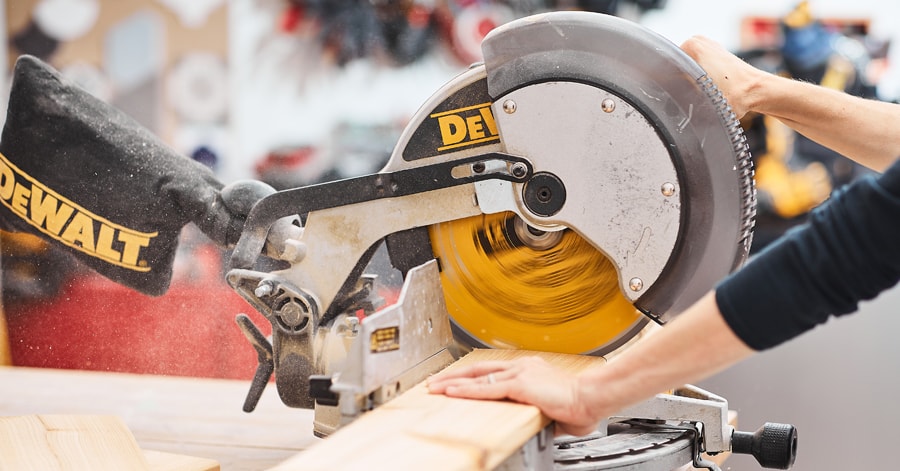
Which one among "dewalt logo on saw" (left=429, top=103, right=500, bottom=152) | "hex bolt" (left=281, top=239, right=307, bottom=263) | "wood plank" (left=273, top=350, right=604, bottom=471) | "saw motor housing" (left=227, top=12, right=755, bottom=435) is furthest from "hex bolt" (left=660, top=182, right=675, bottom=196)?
"hex bolt" (left=281, top=239, right=307, bottom=263)

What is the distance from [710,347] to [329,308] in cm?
69

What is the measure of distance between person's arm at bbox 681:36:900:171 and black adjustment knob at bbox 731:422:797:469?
20.7 inches

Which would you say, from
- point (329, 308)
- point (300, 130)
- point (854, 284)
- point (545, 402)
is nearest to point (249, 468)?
point (329, 308)

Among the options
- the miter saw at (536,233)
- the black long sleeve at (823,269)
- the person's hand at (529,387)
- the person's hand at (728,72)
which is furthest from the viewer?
the person's hand at (728,72)

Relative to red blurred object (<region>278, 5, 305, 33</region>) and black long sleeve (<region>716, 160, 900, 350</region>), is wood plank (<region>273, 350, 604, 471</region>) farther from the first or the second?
red blurred object (<region>278, 5, 305, 33</region>)

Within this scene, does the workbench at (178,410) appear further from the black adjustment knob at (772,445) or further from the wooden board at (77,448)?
the black adjustment knob at (772,445)

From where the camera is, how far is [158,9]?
3.14 meters

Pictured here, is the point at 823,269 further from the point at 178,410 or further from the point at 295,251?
the point at 178,410

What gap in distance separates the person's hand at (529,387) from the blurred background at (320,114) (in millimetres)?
1109

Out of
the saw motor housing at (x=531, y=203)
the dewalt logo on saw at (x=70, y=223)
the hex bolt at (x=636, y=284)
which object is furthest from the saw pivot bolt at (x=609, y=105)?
the dewalt logo on saw at (x=70, y=223)

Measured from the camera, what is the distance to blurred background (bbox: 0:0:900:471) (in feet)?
7.77

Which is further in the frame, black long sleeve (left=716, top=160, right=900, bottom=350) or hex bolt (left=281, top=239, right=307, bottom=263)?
hex bolt (left=281, top=239, right=307, bottom=263)

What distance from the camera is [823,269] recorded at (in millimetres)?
983

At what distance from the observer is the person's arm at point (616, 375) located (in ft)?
3.46
